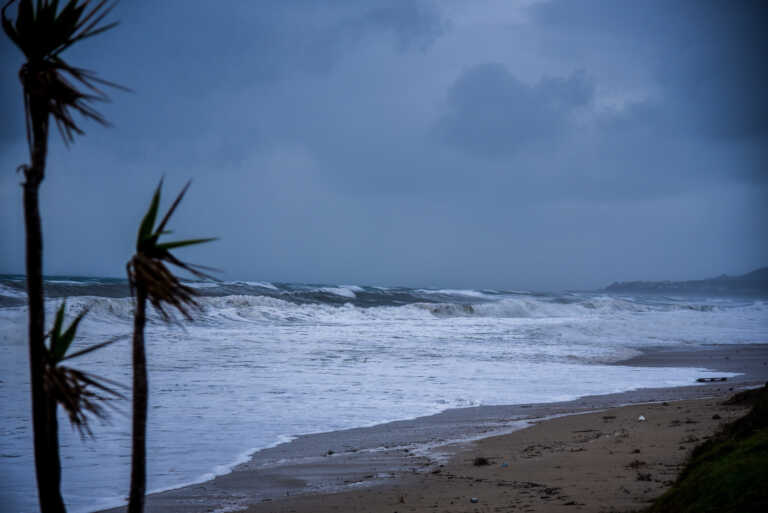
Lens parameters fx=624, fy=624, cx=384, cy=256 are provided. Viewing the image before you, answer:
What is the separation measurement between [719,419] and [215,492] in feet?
20.3

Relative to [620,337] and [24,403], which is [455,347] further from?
[24,403]

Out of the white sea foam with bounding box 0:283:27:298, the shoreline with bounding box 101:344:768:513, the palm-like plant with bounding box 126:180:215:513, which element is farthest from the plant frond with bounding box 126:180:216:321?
the white sea foam with bounding box 0:283:27:298

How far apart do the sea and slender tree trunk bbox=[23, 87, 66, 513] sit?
1.22 feet

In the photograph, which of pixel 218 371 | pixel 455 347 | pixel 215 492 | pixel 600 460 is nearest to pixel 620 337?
pixel 455 347

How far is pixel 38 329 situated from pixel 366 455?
502 cm

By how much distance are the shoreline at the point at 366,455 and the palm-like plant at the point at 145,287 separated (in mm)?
2636

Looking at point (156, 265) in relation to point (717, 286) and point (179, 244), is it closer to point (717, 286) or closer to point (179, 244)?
point (179, 244)

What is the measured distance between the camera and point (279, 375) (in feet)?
43.2

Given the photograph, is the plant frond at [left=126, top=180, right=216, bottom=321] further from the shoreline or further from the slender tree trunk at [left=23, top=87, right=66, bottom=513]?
the shoreline

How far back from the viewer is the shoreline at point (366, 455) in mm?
5570

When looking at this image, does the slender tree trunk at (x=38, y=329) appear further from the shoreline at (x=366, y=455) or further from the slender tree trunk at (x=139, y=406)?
the shoreline at (x=366, y=455)

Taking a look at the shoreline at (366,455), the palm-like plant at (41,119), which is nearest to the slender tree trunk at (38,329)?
the palm-like plant at (41,119)

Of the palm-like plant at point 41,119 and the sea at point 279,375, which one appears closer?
the palm-like plant at point 41,119

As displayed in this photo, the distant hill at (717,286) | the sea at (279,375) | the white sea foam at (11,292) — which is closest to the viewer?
the sea at (279,375)
